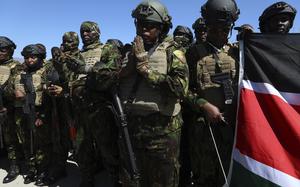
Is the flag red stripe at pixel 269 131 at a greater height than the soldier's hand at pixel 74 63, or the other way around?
the soldier's hand at pixel 74 63

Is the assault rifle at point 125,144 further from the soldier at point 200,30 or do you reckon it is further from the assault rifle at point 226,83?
the soldier at point 200,30

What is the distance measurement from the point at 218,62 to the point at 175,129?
74 centimetres

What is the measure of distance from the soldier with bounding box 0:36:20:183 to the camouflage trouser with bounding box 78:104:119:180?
1728 millimetres

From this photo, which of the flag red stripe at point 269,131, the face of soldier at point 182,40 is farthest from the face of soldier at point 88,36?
the flag red stripe at point 269,131

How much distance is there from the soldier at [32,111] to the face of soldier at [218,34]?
11.0 feet

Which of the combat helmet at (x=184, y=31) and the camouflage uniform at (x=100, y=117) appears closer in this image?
the camouflage uniform at (x=100, y=117)

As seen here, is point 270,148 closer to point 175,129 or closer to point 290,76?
point 290,76

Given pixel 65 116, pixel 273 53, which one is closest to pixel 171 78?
pixel 273 53

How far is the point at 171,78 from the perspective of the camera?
3318 millimetres

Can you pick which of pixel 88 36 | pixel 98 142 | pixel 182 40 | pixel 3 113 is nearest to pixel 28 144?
pixel 3 113

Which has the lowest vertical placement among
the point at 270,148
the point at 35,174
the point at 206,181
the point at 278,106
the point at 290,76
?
the point at 35,174

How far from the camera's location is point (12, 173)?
6324 mm

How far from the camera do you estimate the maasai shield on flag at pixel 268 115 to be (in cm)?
300

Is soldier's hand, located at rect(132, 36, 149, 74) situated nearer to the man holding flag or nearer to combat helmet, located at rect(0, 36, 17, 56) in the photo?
the man holding flag
